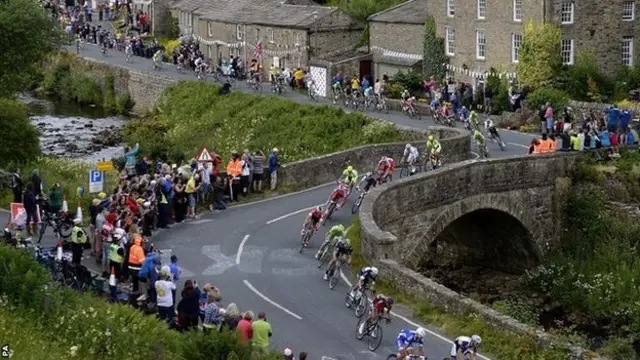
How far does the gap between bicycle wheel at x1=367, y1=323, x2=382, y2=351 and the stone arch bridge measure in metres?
3.70

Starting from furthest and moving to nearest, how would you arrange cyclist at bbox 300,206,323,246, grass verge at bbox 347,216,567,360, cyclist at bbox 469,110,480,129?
1. cyclist at bbox 469,110,480,129
2. cyclist at bbox 300,206,323,246
3. grass verge at bbox 347,216,567,360

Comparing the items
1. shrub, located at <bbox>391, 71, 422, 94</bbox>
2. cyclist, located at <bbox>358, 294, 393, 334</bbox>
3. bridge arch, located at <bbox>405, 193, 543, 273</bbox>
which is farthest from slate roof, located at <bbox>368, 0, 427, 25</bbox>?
cyclist, located at <bbox>358, 294, 393, 334</bbox>

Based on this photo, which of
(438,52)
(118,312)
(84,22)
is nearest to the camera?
(118,312)

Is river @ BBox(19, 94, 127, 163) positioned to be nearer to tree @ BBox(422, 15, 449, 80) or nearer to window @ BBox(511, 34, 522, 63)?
tree @ BBox(422, 15, 449, 80)

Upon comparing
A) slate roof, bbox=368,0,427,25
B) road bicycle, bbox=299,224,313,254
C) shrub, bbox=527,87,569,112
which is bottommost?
road bicycle, bbox=299,224,313,254

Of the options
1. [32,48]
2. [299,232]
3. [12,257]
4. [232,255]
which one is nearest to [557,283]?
[299,232]

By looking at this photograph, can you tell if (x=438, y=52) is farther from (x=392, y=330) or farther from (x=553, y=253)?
(x=392, y=330)

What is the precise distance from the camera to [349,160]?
40031mm

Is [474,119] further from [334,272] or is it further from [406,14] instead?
[334,272]

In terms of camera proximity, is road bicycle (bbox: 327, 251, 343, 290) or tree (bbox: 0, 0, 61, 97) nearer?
road bicycle (bbox: 327, 251, 343, 290)

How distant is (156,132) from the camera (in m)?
61.8

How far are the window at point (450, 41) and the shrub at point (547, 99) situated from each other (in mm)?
9526

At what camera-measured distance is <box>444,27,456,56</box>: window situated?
59.8 m

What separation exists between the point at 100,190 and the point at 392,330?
39.4ft
